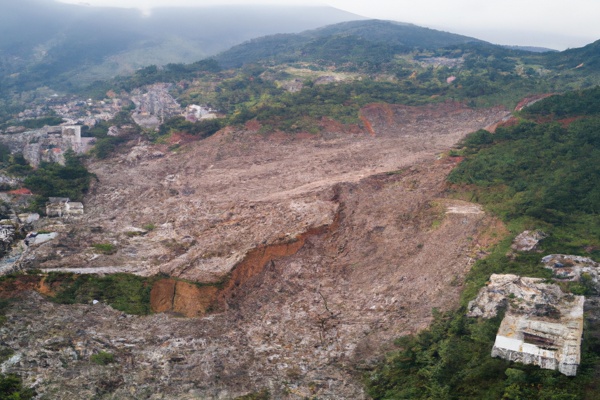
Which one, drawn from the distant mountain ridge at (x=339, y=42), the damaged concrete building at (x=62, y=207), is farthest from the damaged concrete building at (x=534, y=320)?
the distant mountain ridge at (x=339, y=42)

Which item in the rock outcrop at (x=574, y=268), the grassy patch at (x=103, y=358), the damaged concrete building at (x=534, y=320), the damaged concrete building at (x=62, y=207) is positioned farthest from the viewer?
the damaged concrete building at (x=62, y=207)

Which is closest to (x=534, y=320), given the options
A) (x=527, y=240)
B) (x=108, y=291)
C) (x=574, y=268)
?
(x=574, y=268)

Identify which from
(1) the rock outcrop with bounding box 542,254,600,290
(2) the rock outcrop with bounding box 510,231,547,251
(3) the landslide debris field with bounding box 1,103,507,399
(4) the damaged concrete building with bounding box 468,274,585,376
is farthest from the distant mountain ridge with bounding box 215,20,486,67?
(4) the damaged concrete building with bounding box 468,274,585,376

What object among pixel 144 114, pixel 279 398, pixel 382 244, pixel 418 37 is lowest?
pixel 279 398

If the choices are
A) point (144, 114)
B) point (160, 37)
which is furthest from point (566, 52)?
point (160, 37)

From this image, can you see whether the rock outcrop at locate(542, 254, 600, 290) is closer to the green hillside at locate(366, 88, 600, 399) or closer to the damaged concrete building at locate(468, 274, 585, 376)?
the green hillside at locate(366, 88, 600, 399)

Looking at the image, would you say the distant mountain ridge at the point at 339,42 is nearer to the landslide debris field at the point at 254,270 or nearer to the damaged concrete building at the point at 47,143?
the damaged concrete building at the point at 47,143

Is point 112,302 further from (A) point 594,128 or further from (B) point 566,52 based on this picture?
(B) point 566,52
